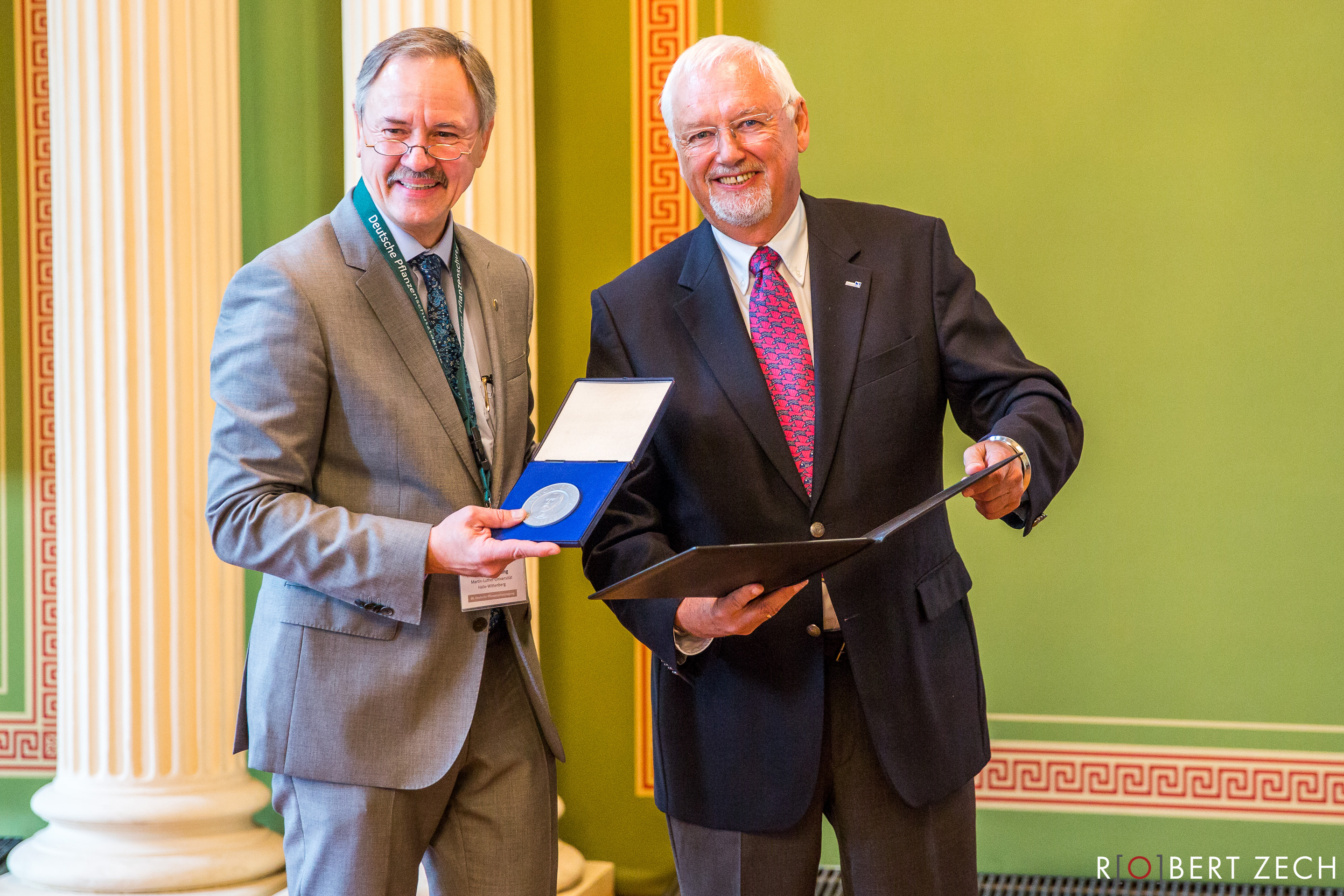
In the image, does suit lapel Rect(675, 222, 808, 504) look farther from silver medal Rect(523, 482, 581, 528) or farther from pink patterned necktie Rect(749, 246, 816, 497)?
silver medal Rect(523, 482, 581, 528)

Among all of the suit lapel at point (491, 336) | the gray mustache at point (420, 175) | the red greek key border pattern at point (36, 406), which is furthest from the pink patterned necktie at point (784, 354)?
the red greek key border pattern at point (36, 406)

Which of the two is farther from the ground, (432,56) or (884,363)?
(432,56)

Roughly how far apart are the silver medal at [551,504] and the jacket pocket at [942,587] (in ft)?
2.01

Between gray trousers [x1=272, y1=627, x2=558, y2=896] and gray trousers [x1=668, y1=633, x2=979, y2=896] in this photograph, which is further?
gray trousers [x1=668, y1=633, x2=979, y2=896]

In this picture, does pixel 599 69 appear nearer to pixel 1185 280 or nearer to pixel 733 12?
pixel 733 12

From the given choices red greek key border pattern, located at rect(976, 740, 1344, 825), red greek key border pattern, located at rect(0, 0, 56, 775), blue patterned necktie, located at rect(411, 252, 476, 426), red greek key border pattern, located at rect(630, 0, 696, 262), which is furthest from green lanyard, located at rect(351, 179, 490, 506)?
red greek key border pattern, located at rect(0, 0, 56, 775)

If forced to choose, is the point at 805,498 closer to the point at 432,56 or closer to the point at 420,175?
the point at 420,175

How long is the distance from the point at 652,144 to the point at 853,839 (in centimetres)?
230

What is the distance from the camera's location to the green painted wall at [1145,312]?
3262 millimetres

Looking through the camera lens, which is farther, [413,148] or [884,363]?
[884,363]

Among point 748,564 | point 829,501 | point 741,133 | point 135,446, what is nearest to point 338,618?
point 748,564

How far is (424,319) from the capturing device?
1785 millimetres

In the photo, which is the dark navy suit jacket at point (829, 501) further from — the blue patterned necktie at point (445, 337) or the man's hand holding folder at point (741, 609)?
the blue patterned necktie at point (445, 337)

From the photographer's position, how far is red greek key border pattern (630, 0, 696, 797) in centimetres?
355
